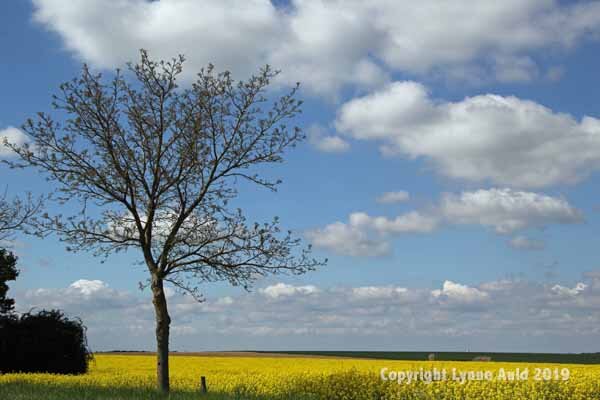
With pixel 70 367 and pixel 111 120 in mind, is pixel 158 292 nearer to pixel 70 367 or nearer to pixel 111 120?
pixel 111 120

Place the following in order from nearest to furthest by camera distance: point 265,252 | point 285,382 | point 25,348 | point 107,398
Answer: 1. point 107,398
2. point 265,252
3. point 285,382
4. point 25,348

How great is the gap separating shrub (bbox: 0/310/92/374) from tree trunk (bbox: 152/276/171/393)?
13137 millimetres

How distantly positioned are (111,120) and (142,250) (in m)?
4.19

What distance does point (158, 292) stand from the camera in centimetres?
2044

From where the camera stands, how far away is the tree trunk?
2038cm

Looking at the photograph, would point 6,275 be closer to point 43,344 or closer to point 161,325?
point 43,344

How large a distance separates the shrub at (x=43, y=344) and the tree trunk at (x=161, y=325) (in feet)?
43.1

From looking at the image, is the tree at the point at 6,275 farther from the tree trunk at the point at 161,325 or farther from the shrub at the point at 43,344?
the tree trunk at the point at 161,325

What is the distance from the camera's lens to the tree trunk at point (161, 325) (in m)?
20.4

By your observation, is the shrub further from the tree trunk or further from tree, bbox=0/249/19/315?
the tree trunk

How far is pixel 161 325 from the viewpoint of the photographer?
20.4 m

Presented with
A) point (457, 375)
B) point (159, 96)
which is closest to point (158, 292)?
point (159, 96)

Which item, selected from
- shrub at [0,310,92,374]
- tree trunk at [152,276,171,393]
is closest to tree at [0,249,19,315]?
shrub at [0,310,92,374]

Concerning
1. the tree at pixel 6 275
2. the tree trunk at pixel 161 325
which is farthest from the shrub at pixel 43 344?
the tree trunk at pixel 161 325
